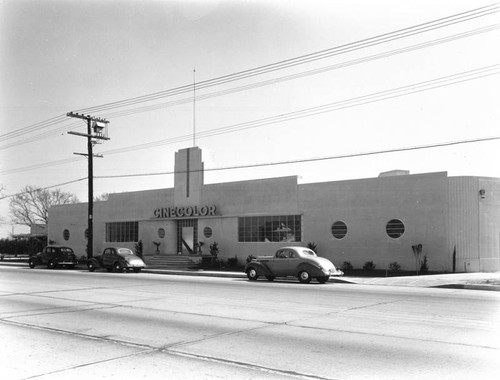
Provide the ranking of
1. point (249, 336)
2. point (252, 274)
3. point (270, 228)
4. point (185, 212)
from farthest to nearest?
point (185, 212) < point (270, 228) < point (252, 274) < point (249, 336)

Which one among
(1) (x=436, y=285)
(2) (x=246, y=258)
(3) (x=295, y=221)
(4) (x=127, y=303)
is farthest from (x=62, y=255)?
(1) (x=436, y=285)

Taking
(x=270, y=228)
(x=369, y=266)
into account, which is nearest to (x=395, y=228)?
(x=369, y=266)

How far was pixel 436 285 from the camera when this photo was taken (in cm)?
1938

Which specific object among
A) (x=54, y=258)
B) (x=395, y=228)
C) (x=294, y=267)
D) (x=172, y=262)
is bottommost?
(x=172, y=262)

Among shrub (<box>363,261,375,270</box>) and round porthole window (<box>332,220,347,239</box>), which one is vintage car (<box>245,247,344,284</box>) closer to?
shrub (<box>363,261,375,270</box>)

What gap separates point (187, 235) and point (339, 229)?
12.7 metres

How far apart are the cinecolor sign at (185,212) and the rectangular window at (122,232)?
10.1 ft

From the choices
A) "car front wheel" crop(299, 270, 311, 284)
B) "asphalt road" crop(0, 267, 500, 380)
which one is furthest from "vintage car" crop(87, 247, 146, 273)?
"asphalt road" crop(0, 267, 500, 380)

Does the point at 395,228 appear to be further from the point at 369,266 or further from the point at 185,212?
the point at 185,212

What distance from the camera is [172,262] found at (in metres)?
34.5

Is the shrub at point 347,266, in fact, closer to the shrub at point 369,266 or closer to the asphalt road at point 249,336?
the shrub at point 369,266

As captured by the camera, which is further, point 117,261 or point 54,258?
point 54,258

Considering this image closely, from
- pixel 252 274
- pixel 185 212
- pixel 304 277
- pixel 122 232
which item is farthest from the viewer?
pixel 122 232

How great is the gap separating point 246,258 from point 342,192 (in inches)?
314
